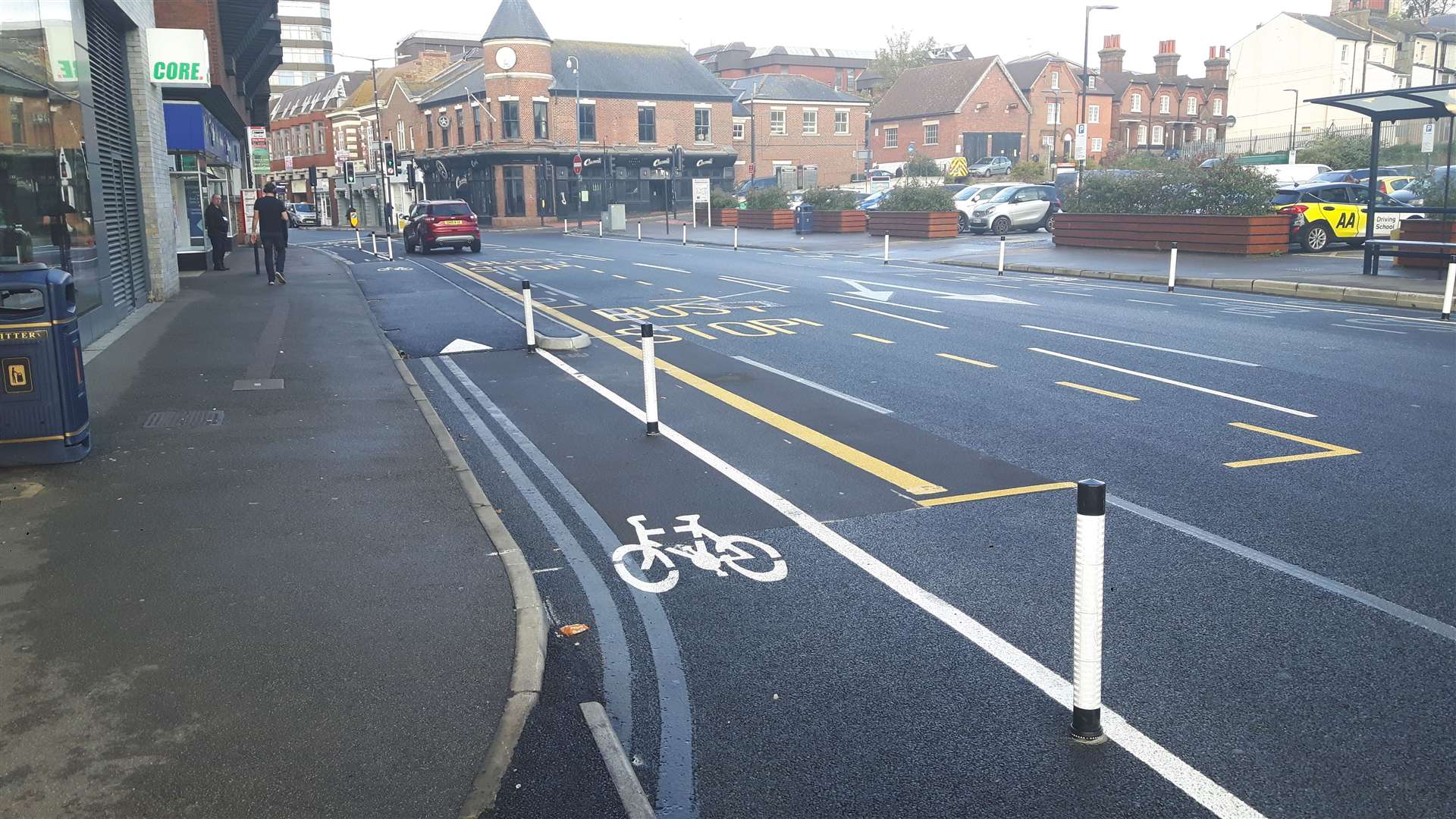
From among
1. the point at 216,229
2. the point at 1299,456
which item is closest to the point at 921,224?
the point at 216,229

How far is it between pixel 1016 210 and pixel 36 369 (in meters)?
35.3

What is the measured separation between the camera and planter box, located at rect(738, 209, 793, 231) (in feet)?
158

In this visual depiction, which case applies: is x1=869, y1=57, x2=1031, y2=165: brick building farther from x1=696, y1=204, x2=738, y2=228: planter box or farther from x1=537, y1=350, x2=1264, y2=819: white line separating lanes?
x1=537, y1=350, x2=1264, y2=819: white line separating lanes

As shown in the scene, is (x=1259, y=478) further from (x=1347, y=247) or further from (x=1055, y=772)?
(x=1347, y=247)

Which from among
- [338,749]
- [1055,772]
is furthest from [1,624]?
[1055,772]

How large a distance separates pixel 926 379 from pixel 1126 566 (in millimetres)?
5783

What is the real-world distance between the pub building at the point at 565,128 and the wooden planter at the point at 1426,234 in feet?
152

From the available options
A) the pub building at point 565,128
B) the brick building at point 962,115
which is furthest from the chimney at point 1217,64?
the pub building at point 565,128

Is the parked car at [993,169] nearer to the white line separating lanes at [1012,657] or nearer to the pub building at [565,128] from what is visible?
the pub building at [565,128]

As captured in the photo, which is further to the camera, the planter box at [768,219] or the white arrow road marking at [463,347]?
the planter box at [768,219]

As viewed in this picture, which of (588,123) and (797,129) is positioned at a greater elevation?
(797,129)

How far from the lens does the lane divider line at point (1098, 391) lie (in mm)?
10625

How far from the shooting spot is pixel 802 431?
9.41 meters

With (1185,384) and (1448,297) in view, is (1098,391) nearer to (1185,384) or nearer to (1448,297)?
(1185,384)
